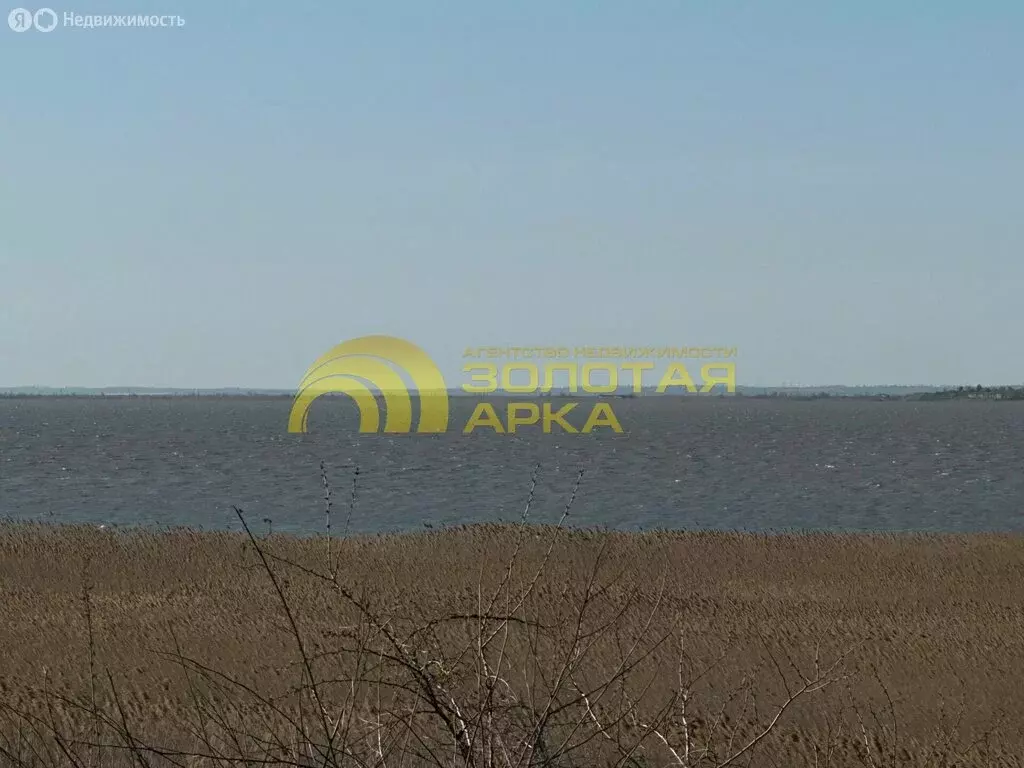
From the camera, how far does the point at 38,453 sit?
258 feet

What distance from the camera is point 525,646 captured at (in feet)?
39.8

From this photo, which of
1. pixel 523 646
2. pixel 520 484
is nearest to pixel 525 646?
pixel 523 646

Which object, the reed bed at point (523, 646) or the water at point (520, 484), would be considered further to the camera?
the water at point (520, 484)

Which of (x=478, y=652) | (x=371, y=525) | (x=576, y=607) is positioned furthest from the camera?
(x=371, y=525)

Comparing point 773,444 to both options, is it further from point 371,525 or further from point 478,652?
point 478,652

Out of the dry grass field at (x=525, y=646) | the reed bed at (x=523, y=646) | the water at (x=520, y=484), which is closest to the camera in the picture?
the reed bed at (x=523, y=646)

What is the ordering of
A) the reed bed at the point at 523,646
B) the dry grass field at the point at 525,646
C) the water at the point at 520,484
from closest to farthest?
the reed bed at the point at 523,646 < the dry grass field at the point at 525,646 < the water at the point at 520,484

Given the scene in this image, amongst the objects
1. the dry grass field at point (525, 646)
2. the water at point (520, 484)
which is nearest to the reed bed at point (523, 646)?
the dry grass field at point (525, 646)

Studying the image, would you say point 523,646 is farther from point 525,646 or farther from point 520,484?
point 520,484

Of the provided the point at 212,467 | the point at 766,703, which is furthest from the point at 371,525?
the point at 212,467

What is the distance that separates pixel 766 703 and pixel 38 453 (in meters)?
75.1

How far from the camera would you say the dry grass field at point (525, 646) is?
4898mm

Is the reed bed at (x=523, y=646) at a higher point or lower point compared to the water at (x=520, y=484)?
higher

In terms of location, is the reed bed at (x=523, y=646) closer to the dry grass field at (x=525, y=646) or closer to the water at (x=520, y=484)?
the dry grass field at (x=525, y=646)
